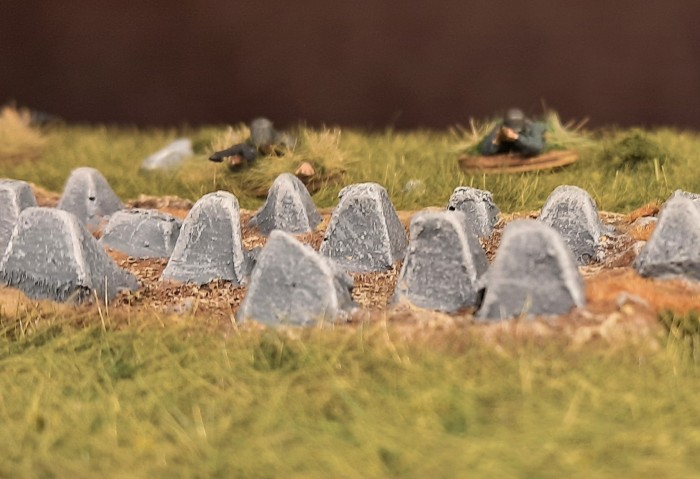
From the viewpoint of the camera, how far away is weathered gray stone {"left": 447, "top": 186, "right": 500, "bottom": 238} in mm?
3217

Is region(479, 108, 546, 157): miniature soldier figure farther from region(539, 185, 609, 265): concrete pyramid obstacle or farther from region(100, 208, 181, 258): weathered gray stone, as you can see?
region(100, 208, 181, 258): weathered gray stone

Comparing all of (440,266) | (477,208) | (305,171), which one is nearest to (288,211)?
(477,208)

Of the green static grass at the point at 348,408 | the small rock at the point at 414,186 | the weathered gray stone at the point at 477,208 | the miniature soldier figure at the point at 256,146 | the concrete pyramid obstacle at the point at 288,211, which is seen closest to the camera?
the green static grass at the point at 348,408

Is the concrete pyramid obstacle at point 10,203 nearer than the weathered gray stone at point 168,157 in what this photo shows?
Yes

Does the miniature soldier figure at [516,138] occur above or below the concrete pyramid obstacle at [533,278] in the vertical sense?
below

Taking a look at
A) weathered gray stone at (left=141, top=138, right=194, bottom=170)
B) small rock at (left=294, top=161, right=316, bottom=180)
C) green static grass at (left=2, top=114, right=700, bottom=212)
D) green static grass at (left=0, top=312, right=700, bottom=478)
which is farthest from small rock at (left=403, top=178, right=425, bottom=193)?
green static grass at (left=0, top=312, right=700, bottom=478)

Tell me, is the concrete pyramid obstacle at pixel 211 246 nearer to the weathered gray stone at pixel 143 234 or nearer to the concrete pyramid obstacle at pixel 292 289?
the weathered gray stone at pixel 143 234

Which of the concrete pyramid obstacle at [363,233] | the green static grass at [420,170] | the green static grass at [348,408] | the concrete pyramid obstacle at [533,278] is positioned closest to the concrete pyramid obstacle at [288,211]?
the concrete pyramid obstacle at [363,233]

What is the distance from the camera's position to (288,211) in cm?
340

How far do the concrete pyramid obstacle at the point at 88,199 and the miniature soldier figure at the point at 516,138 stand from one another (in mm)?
1799

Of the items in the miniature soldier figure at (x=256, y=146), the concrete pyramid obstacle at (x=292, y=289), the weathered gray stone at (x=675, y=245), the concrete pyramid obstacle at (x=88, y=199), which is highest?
the weathered gray stone at (x=675, y=245)

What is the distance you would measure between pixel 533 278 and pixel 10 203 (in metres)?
1.95

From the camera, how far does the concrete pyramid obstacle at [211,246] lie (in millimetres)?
2861

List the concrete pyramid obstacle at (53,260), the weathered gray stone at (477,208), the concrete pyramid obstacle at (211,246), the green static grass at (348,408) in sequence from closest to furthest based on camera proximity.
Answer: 1. the green static grass at (348,408)
2. the concrete pyramid obstacle at (53,260)
3. the concrete pyramid obstacle at (211,246)
4. the weathered gray stone at (477,208)
